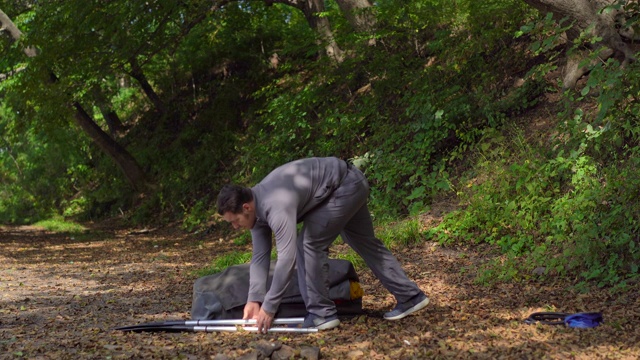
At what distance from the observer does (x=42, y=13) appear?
14.6m

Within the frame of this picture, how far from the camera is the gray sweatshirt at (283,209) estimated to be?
16.4 ft

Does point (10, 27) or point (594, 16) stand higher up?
point (10, 27)

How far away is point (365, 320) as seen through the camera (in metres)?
5.77

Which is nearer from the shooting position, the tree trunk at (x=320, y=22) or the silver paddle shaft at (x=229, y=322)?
the silver paddle shaft at (x=229, y=322)

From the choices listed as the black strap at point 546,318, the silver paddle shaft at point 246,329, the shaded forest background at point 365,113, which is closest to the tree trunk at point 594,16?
the shaded forest background at point 365,113

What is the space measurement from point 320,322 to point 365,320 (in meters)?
0.55

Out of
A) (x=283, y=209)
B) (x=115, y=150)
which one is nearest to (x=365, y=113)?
(x=283, y=209)

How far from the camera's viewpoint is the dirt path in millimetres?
4871

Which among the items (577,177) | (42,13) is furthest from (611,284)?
(42,13)

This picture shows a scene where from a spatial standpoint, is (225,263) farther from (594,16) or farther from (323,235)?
(594,16)

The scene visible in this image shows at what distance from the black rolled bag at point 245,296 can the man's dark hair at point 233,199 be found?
963mm

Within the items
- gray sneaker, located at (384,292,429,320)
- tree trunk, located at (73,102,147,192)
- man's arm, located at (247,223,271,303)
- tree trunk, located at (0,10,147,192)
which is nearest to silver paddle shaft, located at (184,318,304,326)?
man's arm, located at (247,223,271,303)

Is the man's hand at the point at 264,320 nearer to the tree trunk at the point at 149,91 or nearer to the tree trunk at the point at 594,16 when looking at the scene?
the tree trunk at the point at 594,16

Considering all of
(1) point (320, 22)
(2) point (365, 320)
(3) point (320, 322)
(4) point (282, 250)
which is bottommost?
(2) point (365, 320)
